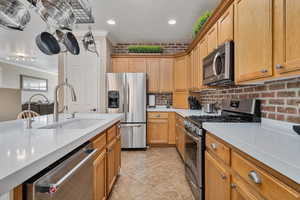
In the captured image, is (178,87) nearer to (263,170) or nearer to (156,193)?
(156,193)

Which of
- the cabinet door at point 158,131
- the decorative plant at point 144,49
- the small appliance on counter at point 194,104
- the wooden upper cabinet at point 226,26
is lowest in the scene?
the cabinet door at point 158,131

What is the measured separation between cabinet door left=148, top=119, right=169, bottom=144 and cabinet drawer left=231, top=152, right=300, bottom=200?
9.43 feet

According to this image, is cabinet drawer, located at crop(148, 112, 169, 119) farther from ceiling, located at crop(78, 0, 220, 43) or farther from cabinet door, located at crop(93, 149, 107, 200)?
cabinet door, located at crop(93, 149, 107, 200)

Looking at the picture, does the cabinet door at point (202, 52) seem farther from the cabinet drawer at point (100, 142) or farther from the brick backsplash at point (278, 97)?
the cabinet drawer at point (100, 142)

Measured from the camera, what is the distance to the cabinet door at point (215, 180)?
1.19 meters

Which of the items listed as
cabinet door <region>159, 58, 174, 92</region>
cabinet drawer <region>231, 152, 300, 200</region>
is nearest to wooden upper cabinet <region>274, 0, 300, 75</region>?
cabinet drawer <region>231, 152, 300, 200</region>

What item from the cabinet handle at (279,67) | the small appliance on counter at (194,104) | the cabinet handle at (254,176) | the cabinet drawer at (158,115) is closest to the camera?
the cabinet handle at (254,176)

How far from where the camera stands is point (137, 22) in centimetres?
335

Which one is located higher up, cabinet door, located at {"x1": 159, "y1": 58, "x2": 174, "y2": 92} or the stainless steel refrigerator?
cabinet door, located at {"x1": 159, "y1": 58, "x2": 174, "y2": 92}

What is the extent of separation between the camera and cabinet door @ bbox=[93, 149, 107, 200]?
4.72ft

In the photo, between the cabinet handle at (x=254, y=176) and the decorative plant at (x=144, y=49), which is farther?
the decorative plant at (x=144, y=49)

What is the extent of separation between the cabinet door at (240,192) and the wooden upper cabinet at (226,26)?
4.73ft

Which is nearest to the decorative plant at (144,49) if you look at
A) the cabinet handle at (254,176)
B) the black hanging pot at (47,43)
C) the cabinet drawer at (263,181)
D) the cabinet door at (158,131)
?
the cabinet door at (158,131)

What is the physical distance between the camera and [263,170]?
797 mm
